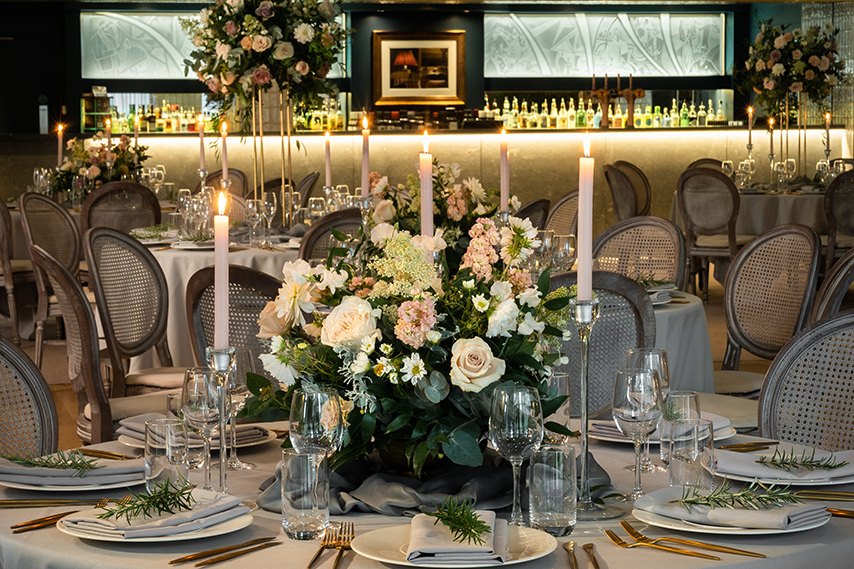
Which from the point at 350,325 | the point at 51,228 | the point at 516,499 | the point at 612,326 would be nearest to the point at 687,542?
the point at 516,499

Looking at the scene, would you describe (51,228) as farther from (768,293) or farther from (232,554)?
(232,554)

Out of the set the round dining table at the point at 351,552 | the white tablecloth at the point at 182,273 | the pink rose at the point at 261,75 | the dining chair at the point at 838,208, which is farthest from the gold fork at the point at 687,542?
the dining chair at the point at 838,208

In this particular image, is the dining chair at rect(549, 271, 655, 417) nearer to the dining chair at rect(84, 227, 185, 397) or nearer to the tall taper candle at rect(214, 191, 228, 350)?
the tall taper candle at rect(214, 191, 228, 350)

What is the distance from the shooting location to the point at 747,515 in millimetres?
1633

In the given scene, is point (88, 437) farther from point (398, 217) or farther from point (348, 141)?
point (348, 141)

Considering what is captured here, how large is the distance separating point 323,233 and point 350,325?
285 cm

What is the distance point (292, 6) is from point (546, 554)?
443 cm

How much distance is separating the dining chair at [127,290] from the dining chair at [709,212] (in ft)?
15.5

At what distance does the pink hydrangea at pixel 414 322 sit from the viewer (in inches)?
66.6

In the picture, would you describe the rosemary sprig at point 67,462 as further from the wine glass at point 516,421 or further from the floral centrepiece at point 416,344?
the wine glass at point 516,421

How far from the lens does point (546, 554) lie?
4.96 feet

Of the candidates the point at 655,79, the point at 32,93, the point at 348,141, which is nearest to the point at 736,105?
the point at 655,79

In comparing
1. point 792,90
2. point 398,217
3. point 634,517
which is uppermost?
point 792,90

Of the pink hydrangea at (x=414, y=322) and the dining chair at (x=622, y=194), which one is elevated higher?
the dining chair at (x=622, y=194)
